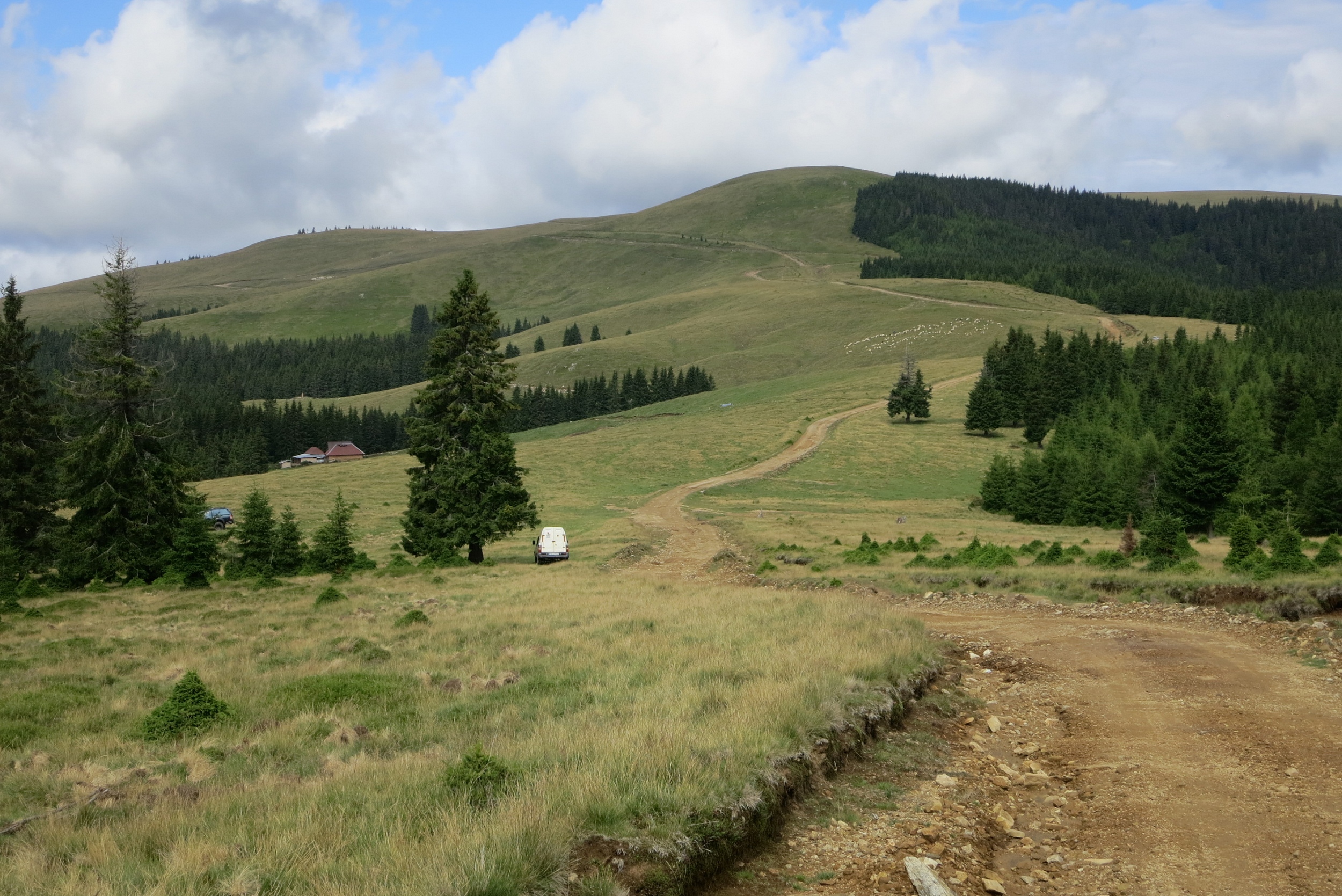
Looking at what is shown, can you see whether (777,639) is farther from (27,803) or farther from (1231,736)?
(27,803)

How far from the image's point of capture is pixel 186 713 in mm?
10555

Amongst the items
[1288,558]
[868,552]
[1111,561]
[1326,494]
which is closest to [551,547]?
[868,552]

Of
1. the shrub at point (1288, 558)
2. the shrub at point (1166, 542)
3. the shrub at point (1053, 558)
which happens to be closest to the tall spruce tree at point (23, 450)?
the shrub at point (1053, 558)

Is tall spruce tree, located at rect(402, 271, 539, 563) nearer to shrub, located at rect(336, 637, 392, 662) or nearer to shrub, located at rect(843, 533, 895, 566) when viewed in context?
shrub, located at rect(843, 533, 895, 566)

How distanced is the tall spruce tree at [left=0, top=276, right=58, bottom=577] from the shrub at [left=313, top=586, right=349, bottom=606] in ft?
62.9

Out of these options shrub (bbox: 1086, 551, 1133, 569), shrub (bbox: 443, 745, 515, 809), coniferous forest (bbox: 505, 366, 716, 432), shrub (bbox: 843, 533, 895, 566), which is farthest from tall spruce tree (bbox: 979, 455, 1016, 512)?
coniferous forest (bbox: 505, 366, 716, 432)

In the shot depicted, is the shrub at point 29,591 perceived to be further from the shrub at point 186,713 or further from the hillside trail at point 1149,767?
the hillside trail at point 1149,767

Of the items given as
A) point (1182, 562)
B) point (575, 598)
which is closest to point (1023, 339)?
point (1182, 562)

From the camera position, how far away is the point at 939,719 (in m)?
11.3

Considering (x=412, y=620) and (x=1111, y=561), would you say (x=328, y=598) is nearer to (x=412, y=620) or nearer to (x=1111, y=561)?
(x=412, y=620)

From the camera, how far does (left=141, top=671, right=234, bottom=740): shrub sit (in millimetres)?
10219

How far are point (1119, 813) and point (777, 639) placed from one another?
21.0 ft

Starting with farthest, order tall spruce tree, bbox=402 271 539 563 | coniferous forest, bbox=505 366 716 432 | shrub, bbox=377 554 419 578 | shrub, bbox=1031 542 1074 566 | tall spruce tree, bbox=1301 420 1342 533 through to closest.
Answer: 1. coniferous forest, bbox=505 366 716 432
2. tall spruce tree, bbox=1301 420 1342 533
3. tall spruce tree, bbox=402 271 539 563
4. shrub, bbox=377 554 419 578
5. shrub, bbox=1031 542 1074 566

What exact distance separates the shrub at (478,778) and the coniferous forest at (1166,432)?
23.7 m
